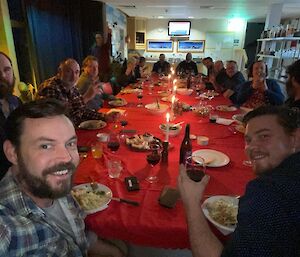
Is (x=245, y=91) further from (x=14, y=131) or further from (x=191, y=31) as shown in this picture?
(x=191, y=31)

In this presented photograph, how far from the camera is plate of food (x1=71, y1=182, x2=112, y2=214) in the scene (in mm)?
1071

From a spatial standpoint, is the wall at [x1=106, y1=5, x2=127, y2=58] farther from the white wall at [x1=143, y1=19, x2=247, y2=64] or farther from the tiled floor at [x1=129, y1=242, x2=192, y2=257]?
the tiled floor at [x1=129, y1=242, x2=192, y2=257]

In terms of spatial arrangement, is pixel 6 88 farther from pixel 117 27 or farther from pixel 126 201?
pixel 117 27

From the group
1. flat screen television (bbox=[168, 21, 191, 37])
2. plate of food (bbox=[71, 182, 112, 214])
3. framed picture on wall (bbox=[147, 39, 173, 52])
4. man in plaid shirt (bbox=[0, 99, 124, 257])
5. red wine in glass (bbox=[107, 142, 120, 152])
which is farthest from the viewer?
framed picture on wall (bbox=[147, 39, 173, 52])

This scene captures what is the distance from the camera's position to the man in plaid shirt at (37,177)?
0.82 metres

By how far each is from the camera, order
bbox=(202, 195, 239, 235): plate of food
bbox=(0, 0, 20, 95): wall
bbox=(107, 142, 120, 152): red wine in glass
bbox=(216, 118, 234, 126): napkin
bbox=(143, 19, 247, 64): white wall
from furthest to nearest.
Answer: bbox=(143, 19, 247, 64): white wall < bbox=(0, 0, 20, 95): wall < bbox=(216, 118, 234, 126): napkin < bbox=(107, 142, 120, 152): red wine in glass < bbox=(202, 195, 239, 235): plate of food

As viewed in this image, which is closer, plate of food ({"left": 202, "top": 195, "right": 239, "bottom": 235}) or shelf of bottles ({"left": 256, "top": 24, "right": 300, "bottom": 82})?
plate of food ({"left": 202, "top": 195, "right": 239, "bottom": 235})

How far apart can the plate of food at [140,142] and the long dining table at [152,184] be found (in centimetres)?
3

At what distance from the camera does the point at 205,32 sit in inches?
401

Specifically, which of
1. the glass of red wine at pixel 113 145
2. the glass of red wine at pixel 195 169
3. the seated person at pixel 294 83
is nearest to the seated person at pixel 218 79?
the seated person at pixel 294 83

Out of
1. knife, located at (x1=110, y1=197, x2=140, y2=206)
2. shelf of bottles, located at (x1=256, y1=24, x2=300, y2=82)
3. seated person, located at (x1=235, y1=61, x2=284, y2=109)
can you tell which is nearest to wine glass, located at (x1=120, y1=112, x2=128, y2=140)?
knife, located at (x1=110, y1=197, x2=140, y2=206)

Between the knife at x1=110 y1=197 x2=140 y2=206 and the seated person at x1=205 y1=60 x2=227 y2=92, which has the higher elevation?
the seated person at x1=205 y1=60 x2=227 y2=92

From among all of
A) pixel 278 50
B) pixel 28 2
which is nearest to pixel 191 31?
pixel 278 50

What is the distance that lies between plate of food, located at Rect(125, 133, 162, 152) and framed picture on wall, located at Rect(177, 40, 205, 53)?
9.60 meters
